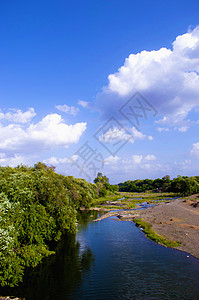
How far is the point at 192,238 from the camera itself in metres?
45.0

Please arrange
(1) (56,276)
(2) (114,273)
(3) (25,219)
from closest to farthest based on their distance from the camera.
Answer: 1. (3) (25,219)
2. (1) (56,276)
3. (2) (114,273)

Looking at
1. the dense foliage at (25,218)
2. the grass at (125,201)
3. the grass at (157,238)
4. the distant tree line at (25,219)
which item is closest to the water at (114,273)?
the grass at (157,238)

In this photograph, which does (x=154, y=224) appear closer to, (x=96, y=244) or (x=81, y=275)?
(x=96, y=244)

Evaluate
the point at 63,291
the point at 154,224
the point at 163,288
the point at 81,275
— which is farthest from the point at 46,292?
the point at 154,224

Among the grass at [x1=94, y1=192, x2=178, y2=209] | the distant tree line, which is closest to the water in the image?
the distant tree line

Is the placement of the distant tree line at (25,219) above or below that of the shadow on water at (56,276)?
above

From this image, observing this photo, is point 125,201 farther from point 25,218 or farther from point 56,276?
point 25,218

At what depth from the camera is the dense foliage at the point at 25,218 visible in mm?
22992

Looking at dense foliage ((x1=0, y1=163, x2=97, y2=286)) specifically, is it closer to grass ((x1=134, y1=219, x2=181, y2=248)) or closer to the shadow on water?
the shadow on water

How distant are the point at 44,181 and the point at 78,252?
15.1 m

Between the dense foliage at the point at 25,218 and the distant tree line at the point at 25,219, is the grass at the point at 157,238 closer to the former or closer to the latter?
the dense foliage at the point at 25,218

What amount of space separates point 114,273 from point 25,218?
14.5m

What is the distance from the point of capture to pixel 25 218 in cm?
2916

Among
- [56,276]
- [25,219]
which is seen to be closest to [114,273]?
[56,276]
